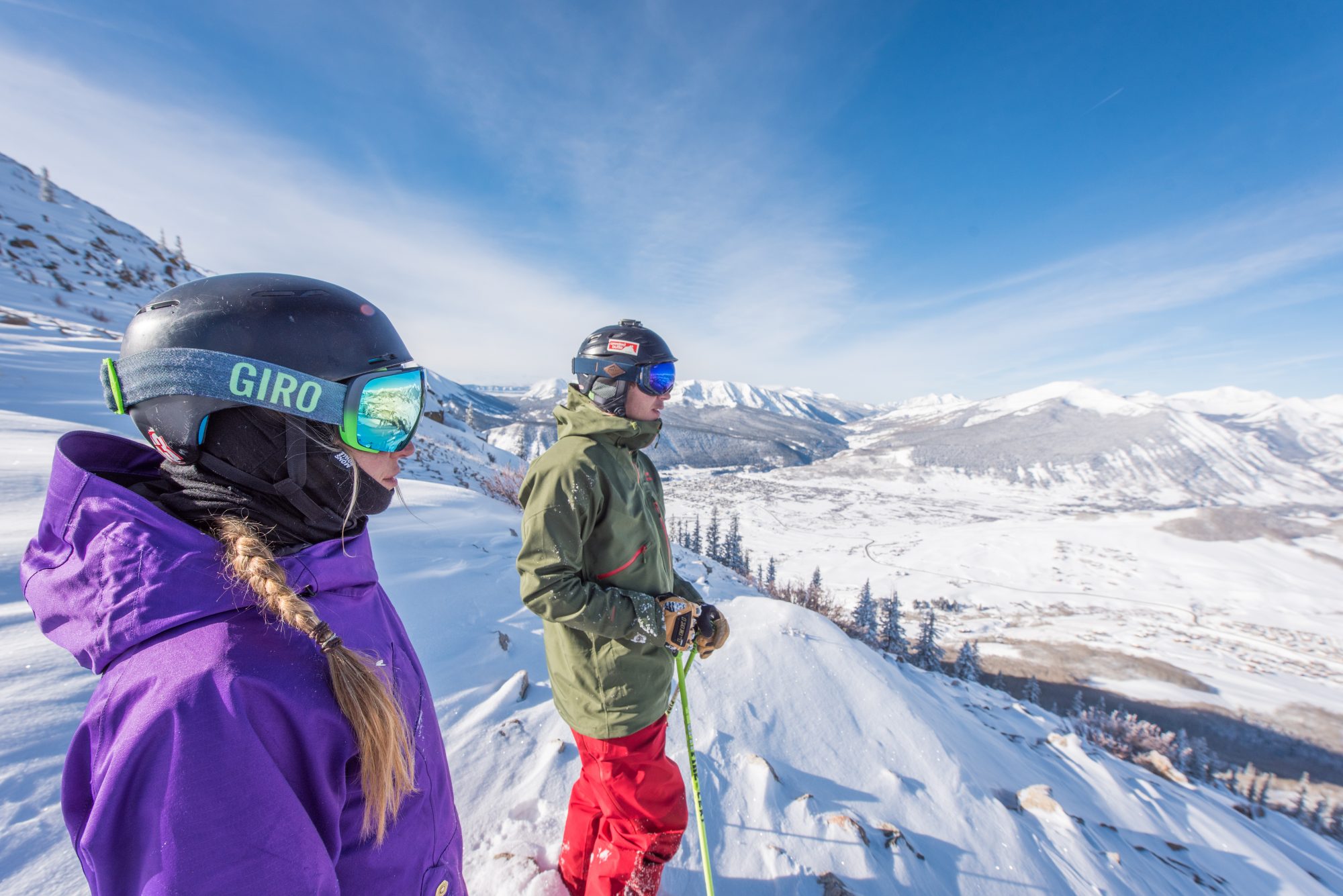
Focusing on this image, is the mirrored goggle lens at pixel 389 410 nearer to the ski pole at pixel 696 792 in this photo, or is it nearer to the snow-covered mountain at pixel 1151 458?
the ski pole at pixel 696 792

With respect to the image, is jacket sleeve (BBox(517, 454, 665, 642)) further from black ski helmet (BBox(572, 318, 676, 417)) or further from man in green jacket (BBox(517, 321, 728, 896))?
black ski helmet (BBox(572, 318, 676, 417))

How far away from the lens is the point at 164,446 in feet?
4.34

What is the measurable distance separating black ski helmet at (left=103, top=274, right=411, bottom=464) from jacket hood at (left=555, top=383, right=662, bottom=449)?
1.09 m

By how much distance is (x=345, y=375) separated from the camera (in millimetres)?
1588

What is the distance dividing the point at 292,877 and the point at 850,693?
195 inches

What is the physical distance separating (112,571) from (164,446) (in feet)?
1.59

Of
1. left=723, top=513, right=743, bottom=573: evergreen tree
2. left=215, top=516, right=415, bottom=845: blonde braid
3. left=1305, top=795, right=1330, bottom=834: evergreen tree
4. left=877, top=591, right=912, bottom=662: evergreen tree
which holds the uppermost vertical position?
left=215, top=516, right=415, bottom=845: blonde braid

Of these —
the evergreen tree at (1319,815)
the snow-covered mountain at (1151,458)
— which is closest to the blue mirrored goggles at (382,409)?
the evergreen tree at (1319,815)

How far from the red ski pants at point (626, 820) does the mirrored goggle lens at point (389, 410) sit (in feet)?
6.42

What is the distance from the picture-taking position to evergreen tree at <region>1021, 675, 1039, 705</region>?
3247 centimetres

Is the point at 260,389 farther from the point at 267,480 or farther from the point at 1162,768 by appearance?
the point at 1162,768

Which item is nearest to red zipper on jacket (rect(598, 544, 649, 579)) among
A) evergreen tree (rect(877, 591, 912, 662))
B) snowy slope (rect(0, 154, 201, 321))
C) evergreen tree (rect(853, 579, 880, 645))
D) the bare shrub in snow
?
the bare shrub in snow

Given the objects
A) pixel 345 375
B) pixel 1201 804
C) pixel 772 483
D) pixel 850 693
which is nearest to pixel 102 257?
pixel 345 375

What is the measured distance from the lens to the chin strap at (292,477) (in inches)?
51.1
